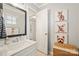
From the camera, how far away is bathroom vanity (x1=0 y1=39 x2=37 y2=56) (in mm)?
1383

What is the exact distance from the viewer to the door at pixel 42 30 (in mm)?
1458

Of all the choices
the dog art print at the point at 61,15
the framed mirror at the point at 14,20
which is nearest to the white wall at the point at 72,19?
the dog art print at the point at 61,15

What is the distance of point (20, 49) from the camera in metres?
1.42

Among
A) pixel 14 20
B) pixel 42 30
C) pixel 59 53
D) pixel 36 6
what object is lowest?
pixel 59 53

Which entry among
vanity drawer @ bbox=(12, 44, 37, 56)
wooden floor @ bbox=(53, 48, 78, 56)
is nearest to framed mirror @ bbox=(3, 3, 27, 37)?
vanity drawer @ bbox=(12, 44, 37, 56)

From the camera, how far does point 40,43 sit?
1482 millimetres

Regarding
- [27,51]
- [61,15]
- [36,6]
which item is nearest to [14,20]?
[36,6]

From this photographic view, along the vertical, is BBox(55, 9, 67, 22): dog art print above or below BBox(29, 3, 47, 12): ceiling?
below

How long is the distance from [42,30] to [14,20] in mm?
438

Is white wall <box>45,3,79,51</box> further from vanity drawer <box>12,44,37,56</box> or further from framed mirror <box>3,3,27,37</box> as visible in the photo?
framed mirror <box>3,3,27,37</box>

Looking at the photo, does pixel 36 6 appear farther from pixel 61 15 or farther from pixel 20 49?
pixel 20 49

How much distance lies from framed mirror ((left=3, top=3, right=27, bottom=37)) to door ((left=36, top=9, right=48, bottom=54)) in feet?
0.71

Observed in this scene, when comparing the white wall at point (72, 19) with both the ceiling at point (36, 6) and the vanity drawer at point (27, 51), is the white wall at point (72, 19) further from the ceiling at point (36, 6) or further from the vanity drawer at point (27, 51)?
the vanity drawer at point (27, 51)

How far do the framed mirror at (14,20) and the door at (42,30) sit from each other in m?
0.22
